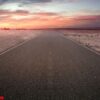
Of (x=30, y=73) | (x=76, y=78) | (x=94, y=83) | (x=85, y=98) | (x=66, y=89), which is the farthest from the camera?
(x=30, y=73)

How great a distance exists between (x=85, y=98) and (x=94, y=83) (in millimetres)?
2804

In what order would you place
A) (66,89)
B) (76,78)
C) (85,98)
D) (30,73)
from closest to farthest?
1. (85,98)
2. (66,89)
3. (76,78)
4. (30,73)

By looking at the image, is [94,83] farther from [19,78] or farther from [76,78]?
[19,78]

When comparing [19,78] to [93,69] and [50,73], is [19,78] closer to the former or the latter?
[50,73]

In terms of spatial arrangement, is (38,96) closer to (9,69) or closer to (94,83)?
(94,83)

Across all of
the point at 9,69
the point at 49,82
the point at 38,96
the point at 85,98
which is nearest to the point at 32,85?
the point at 49,82

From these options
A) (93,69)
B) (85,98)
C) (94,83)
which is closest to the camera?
(85,98)

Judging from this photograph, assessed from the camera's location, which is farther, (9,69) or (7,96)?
(9,69)

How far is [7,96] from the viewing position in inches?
533

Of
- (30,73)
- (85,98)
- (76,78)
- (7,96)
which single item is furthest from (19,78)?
(85,98)

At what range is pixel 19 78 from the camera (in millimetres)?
17391

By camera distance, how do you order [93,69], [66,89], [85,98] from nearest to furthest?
1. [85,98]
2. [66,89]
3. [93,69]

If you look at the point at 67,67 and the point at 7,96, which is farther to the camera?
the point at 67,67

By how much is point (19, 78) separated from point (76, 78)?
2.80 meters
